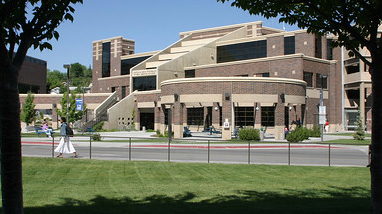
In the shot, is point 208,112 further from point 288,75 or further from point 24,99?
point 24,99

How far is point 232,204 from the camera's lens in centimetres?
904

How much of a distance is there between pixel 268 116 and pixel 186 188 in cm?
3864

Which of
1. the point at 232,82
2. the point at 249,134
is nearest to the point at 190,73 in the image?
the point at 232,82

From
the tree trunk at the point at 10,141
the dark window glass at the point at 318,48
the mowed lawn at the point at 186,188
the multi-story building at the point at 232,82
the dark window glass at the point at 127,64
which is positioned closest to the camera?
the tree trunk at the point at 10,141

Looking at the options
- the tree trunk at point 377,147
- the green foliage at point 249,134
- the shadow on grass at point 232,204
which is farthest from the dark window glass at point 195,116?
the tree trunk at point 377,147

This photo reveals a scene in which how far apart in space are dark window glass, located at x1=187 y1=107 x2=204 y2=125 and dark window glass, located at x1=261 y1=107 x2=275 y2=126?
901 cm

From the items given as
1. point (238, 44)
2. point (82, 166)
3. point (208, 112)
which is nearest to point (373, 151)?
point (82, 166)

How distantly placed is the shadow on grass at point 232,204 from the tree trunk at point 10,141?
258 centimetres

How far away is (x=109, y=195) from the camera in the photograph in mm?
10594

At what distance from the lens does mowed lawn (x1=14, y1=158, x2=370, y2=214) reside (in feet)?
28.5

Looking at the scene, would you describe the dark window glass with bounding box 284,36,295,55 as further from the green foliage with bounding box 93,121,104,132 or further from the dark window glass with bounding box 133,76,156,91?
the green foliage with bounding box 93,121,104,132

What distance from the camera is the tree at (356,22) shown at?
7090mm

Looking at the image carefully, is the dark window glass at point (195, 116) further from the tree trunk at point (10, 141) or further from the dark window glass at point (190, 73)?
the tree trunk at point (10, 141)

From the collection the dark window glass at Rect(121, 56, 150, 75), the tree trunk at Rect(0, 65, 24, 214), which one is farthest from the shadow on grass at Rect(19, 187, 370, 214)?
the dark window glass at Rect(121, 56, 150, 75)
